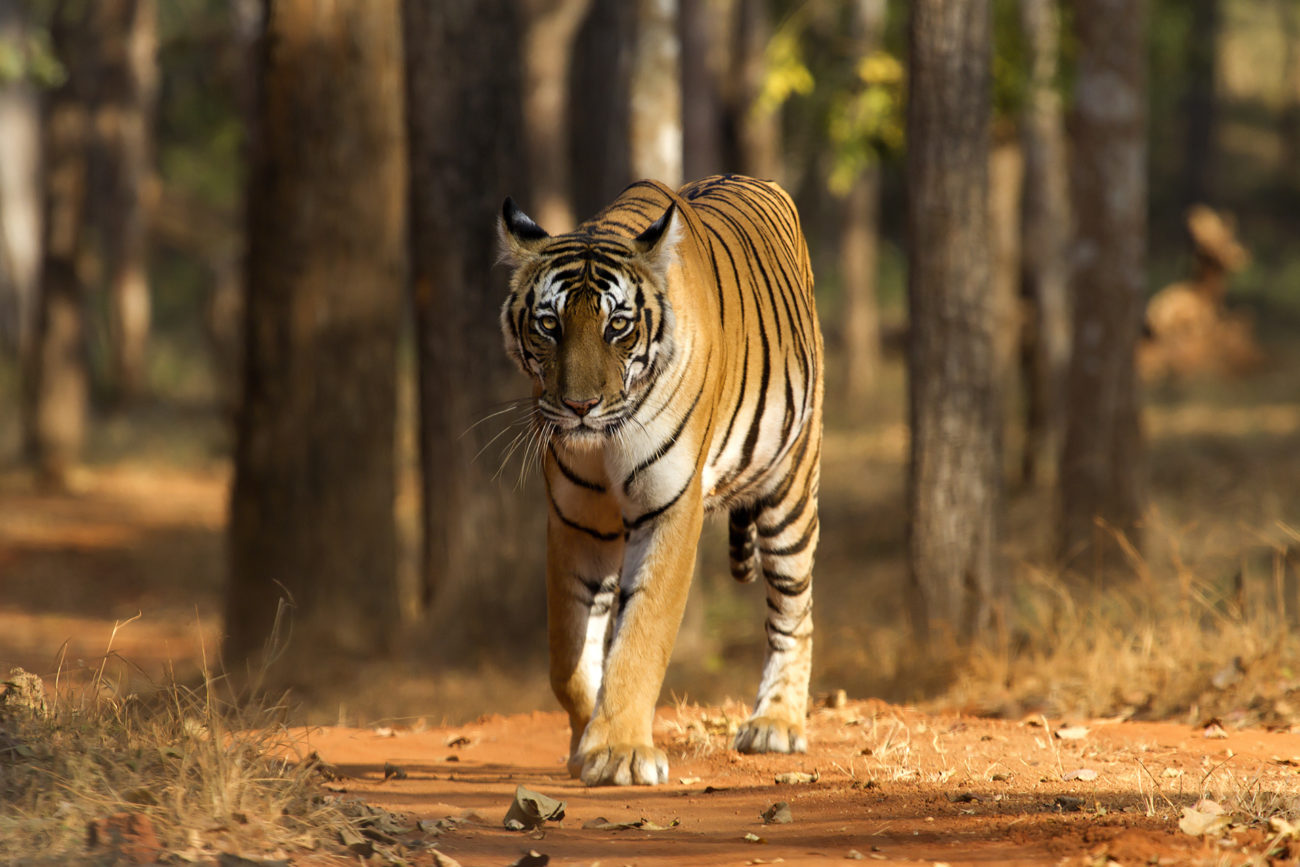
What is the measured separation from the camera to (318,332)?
28.8ft

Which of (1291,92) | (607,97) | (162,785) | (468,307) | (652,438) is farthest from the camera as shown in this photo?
(1291,92)

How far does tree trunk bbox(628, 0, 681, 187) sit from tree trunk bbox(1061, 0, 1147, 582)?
9.58 ft

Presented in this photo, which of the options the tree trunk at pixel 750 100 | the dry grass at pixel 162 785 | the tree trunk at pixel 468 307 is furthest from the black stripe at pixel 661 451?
the tree trunk at pixel 750 100

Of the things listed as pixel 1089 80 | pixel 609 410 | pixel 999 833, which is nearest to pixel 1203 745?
pixel 999 833

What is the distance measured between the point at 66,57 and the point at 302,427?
14.8 meters

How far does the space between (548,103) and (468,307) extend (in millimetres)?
6245

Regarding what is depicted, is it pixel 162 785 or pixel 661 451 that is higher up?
pixel 661 451

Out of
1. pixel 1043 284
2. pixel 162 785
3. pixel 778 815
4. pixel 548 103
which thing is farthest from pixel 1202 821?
pixel 548 103

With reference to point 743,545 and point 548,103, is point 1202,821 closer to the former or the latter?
point 743,545

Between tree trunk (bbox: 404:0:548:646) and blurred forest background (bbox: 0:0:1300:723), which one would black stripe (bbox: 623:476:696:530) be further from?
tree trunk (bbox: 404:0:548:646)

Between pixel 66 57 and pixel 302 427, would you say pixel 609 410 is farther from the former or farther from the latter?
pixel 66 57

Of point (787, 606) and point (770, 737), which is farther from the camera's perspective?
point (787, 606)

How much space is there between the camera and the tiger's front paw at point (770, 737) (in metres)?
5.18

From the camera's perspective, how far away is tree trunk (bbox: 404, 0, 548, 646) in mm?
8414
